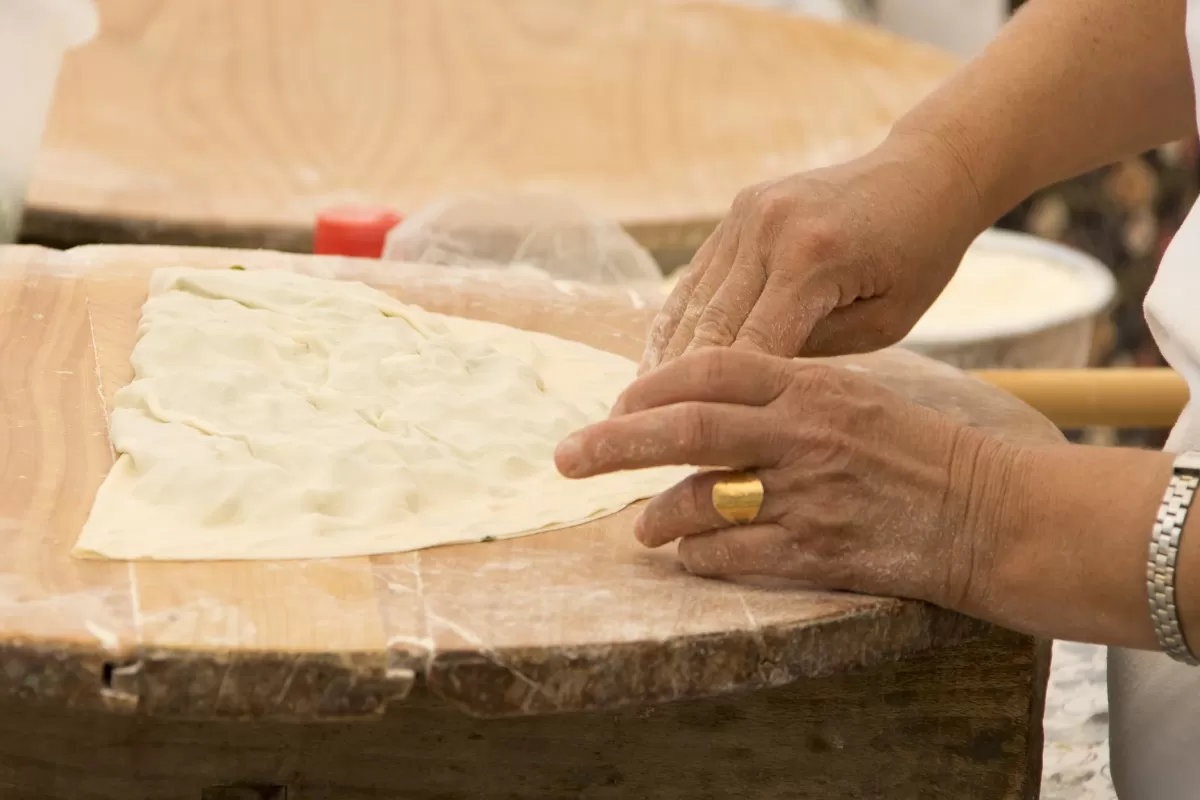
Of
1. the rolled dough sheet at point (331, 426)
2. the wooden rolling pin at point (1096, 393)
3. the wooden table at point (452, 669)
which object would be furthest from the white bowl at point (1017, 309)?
the rolled dough sheet at point (331, 426)

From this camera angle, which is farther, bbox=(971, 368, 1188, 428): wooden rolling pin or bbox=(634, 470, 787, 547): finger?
bbox=(971, 368, 1188, 428): wooden rolling pin

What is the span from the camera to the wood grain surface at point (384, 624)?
907 mm

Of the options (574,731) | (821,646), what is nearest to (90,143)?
(574,731)

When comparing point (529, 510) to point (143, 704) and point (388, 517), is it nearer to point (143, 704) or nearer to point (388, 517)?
point (388, 517)

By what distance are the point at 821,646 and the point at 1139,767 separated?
0.45 m

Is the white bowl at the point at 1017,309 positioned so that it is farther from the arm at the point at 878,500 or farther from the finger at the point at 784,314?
the arm at the point at 878,500

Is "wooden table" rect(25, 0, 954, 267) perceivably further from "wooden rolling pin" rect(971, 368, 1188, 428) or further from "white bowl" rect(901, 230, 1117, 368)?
"wooden rolling pin" rect(971, 368, 1188, 428)

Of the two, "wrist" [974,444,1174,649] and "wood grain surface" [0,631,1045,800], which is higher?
"wrist" [974,444,1174,649]

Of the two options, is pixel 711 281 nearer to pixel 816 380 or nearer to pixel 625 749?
pixel 816 380

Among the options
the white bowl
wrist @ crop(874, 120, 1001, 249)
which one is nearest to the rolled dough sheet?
wrist @ crop(874, 120, 1001, 249)

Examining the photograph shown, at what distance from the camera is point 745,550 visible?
1076 mm

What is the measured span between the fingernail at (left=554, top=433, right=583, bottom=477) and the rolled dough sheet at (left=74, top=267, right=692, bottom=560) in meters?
0.11

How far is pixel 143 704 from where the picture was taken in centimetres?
90

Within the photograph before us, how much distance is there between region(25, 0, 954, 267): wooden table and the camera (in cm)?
263
